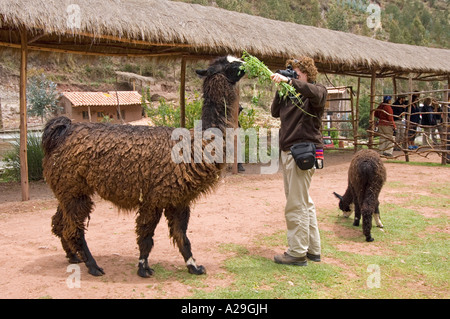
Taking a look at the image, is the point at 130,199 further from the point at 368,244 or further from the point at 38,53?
the point at 38,53

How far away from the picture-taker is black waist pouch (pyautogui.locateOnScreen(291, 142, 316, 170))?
399 cm

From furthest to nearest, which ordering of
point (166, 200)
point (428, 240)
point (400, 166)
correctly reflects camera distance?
point (400, 166), point (428, 240), point (166, 200)

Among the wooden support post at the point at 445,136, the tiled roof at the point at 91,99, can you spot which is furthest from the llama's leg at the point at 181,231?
the tiled roof at the point at 91,99

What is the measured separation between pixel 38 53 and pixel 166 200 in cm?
739

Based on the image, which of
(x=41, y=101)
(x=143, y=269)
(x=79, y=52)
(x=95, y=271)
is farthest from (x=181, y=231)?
(x=41, y=101)

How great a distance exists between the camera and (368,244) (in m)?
5.25

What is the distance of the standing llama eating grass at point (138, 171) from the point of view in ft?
12.5

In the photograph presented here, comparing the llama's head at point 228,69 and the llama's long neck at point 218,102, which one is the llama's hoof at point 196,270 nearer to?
the llama's long neck at point 218,102

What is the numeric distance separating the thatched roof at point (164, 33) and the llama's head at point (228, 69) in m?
4.37

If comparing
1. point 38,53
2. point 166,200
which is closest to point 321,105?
point 166,200

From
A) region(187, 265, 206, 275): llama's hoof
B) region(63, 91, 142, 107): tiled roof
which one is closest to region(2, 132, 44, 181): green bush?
region(187, 265, 206, 275): llama's hoof

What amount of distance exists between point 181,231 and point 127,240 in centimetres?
153

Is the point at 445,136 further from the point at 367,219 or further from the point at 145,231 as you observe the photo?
the point at 145,231
